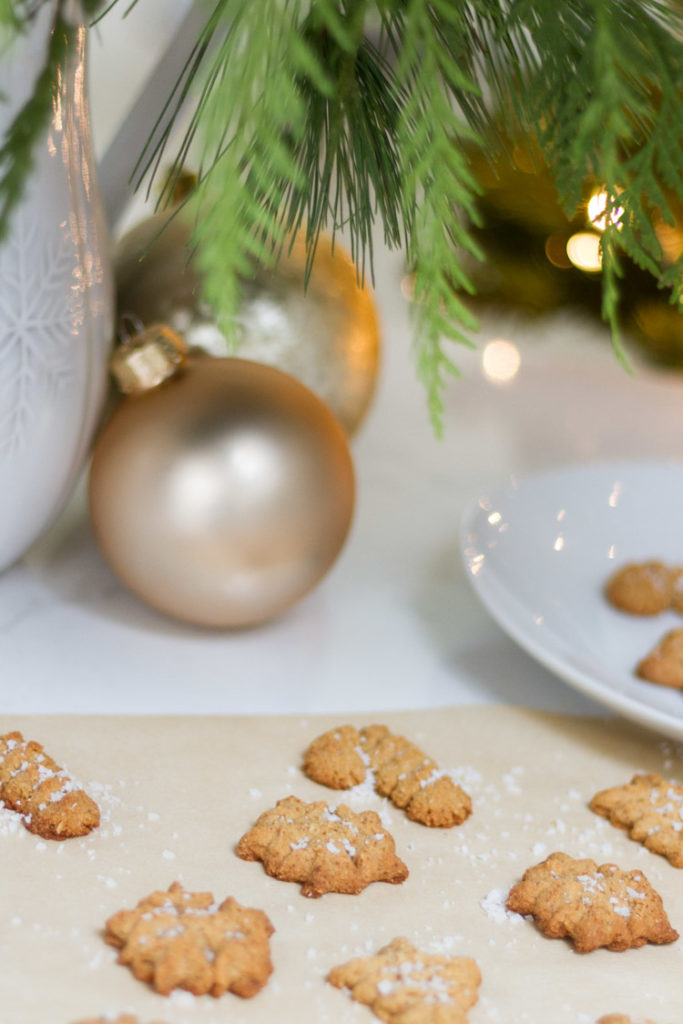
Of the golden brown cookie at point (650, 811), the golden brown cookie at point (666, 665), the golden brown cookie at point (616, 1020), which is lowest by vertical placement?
the golden brown cookie at point (666, 665)

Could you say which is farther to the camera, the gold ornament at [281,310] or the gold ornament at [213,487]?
the gold ornament at [281,310]

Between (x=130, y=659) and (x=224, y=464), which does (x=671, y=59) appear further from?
(x=130, y=659)

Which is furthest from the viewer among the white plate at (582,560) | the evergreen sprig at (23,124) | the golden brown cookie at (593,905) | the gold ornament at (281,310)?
the gold ornament at (281,310)

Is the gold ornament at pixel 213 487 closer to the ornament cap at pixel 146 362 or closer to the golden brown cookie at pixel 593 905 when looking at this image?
the ornament cap at pixel 146 362

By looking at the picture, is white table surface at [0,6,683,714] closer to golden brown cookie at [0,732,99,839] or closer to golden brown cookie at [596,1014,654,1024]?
golden brown cookie at [0,732,99,839]

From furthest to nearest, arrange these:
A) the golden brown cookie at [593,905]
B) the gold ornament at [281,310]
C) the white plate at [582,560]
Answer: the gold ornament at [281,310] → the white plate at [582,560] → the golden brown cookie at [593,905]

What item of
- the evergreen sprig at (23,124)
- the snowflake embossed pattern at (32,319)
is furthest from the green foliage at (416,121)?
the snowflake embossed pattern at (32,319)
